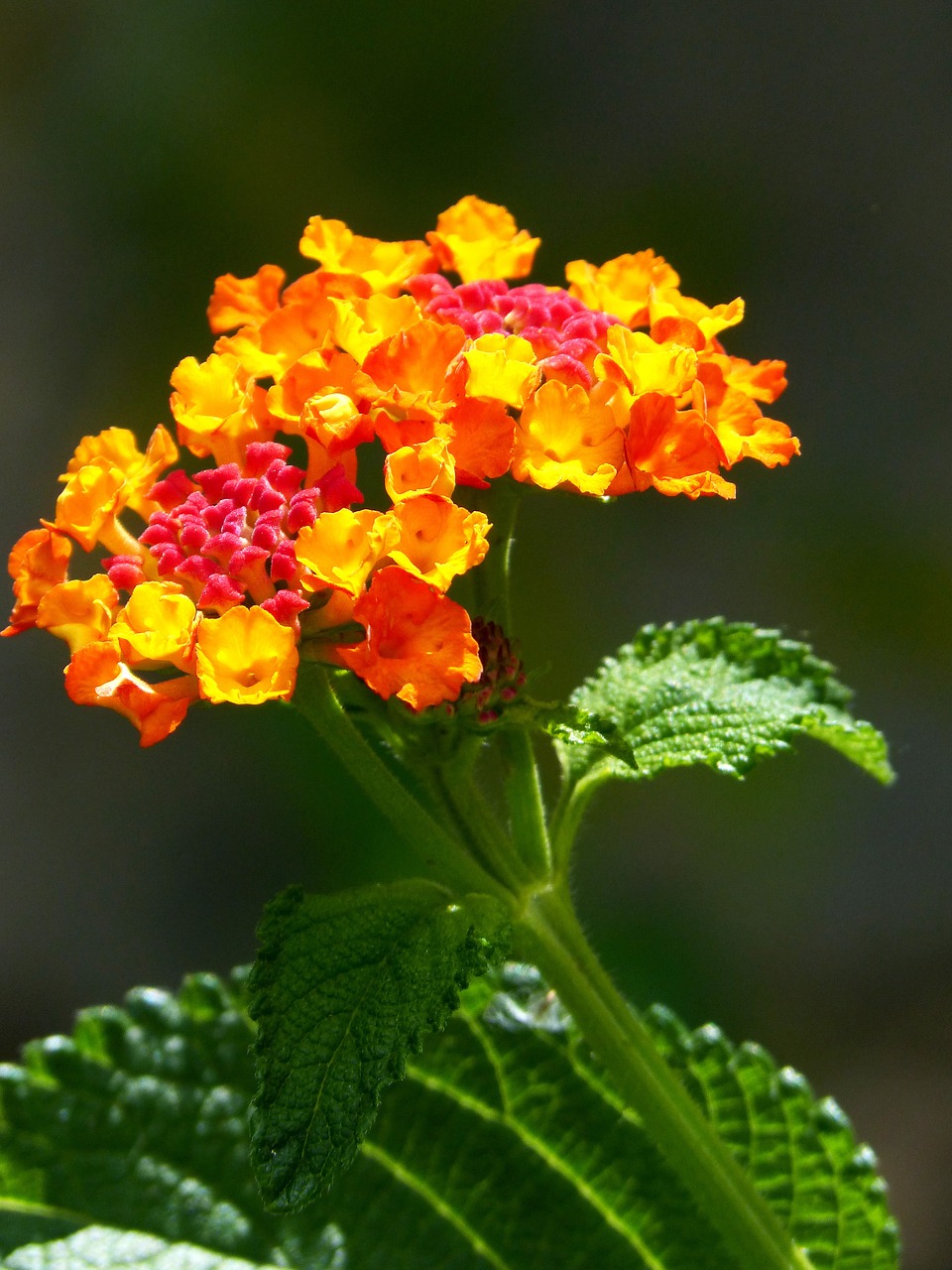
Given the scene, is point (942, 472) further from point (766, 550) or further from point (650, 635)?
point (650, 635)

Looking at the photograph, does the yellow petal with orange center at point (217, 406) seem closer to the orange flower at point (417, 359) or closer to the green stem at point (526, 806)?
the orange flower at point (417, 359)

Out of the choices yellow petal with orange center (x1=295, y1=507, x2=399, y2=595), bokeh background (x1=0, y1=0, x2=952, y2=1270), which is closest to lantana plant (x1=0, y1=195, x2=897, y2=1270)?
yellow petal with orange center (x1=295, y1=507, x2=399, y2=595)

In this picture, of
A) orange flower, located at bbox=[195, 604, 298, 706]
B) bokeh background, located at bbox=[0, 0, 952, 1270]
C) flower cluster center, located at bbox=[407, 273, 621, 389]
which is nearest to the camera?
orange flower, located at bbox=[195, 604, 298, 706]

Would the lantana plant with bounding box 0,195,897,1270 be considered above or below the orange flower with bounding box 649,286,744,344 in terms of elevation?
below

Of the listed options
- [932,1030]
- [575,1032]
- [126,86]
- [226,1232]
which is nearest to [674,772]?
[932,1030]

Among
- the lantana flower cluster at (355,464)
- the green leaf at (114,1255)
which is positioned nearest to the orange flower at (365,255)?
→ the lantana flower cluster at (355,464)

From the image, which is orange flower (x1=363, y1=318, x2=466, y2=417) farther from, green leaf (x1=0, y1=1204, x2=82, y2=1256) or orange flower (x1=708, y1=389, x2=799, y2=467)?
green leaf (x1=0, y1=1204, x2=82, y2=1256)
